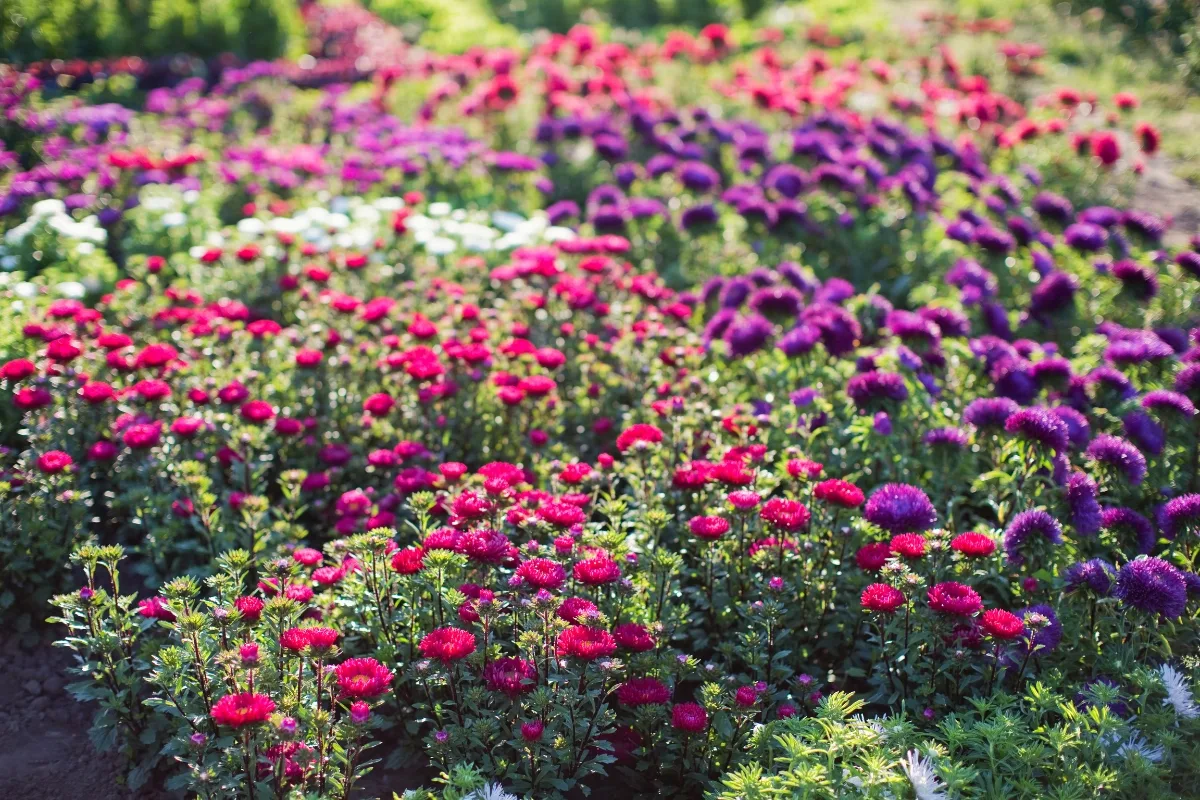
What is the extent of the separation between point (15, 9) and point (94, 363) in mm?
8186

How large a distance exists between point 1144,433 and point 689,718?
7.97ft

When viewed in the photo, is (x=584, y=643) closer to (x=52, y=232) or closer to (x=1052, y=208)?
(x=1052, y=208)

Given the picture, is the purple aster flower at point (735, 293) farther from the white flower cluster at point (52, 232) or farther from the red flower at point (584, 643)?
the white flower cluster at point (52, 232)

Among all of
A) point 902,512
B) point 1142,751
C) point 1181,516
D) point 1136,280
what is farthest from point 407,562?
point 1136,280

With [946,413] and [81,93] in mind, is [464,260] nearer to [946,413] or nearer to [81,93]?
[946,413]

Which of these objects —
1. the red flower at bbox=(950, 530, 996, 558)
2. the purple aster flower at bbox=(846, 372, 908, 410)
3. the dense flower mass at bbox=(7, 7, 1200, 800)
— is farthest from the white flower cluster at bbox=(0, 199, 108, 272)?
the red flower at bbox=(950, 530, 996, 558)

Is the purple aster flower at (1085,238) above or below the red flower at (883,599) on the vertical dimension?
above

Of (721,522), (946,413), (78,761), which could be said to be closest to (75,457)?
(78,761)

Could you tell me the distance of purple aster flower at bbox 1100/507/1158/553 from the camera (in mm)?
3412

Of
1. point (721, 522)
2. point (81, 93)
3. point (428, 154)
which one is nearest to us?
point (721, 522)

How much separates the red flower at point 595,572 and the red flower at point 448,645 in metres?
0.39

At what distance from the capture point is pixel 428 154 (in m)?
8.14

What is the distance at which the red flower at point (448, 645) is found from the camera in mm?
2637

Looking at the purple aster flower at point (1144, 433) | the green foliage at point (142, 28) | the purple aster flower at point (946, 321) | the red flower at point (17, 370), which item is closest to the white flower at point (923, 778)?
the purple aster flower at point (1144, 433)
